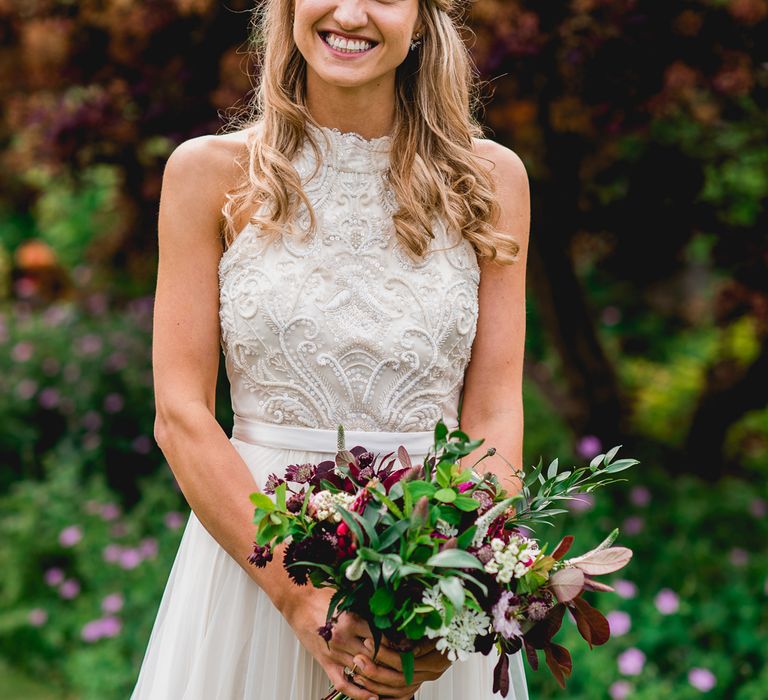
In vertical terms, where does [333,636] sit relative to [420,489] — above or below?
below

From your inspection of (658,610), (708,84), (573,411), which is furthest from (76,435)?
(708,84)

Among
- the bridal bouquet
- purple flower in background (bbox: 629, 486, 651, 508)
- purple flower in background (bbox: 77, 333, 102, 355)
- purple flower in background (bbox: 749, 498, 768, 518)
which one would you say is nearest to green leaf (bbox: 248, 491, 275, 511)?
the bridal bouquet

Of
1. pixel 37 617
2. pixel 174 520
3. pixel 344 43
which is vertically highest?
pixel 344 43

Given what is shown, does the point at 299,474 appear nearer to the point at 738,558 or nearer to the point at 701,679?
the point at 701,679

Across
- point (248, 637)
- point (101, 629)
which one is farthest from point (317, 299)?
point (101, 629)

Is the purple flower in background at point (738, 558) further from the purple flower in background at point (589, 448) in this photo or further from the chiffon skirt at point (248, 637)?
the chiffon skirt at point (248, 637)

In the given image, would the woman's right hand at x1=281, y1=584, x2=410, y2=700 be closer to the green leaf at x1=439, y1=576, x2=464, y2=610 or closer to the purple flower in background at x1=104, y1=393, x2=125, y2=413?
the green leaf at x1=439, y1=576, x2=464, y2=610

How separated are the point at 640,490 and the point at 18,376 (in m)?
3.99

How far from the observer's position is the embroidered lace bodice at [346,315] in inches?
94.7

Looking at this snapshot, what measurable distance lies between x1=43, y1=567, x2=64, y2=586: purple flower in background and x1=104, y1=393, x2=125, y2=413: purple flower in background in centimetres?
106

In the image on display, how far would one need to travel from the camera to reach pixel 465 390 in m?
2.58

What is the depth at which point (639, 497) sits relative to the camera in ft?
17.0

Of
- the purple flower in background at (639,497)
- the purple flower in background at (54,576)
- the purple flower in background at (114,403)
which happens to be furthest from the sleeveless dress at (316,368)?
the purple flower in background at (114,403)

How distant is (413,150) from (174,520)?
3115mm
